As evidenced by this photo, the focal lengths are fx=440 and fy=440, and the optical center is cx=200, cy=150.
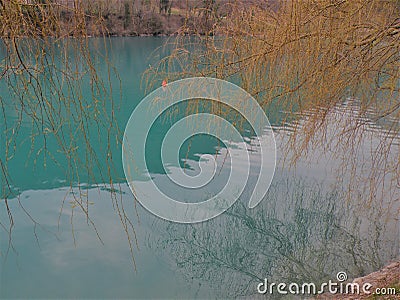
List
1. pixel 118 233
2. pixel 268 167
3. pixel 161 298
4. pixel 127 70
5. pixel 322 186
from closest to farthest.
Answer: pixel 161 298 < pixel 118 233 < pixel 322 186 < pixel 268 167 < pixel 127 70

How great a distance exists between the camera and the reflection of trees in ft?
10.5

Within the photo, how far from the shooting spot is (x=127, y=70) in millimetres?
11281

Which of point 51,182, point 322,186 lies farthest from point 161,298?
point 51,182

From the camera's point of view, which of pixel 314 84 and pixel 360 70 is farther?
pixel 314 84

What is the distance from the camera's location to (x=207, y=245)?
3518mm

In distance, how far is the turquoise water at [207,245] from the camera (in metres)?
3.04

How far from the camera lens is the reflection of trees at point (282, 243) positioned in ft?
10.5

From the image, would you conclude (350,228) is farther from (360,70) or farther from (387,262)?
(360,70)

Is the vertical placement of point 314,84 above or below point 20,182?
above

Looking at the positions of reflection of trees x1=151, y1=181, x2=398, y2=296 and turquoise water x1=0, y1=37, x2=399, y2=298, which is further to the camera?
reflection of trees x1=151, y1=181, x2=398, y2=296

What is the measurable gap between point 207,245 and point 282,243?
60 cm

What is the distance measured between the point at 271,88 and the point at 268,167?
8.57 feet

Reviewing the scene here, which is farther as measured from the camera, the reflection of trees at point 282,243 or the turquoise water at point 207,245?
the reflection of trees at point 282,243

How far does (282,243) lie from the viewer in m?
3.49
